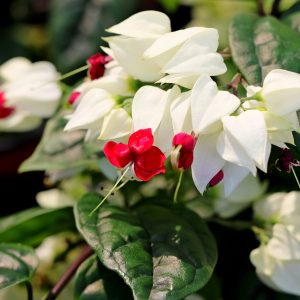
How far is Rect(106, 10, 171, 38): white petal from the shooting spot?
24.7 inches

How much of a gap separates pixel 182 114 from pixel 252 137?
57 mm

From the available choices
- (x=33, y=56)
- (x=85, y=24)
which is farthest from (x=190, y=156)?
(x=33, y=56)

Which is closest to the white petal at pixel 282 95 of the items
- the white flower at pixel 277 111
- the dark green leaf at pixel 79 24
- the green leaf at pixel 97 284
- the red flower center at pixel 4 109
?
the white flower at pixel 277 111

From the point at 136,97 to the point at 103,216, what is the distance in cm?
13

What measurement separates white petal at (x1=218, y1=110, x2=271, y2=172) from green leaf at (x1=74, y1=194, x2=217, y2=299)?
0.11 m

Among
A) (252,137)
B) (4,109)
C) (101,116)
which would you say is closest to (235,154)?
(252,137)

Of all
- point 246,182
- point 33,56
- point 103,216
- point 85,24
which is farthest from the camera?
point 33,56

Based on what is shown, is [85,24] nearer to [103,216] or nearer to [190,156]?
[103,216]

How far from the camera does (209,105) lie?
0.56 m

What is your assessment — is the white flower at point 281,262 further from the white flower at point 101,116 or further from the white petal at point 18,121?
the white petal at point 18,121

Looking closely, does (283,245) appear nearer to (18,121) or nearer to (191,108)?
(191,108)

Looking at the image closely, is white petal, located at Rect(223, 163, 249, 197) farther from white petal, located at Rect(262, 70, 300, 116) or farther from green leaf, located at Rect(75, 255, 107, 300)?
green leaf, located at Rect(75, 255, 107, 300)

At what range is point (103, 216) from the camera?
0.68m

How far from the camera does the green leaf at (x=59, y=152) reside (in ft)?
2.56
